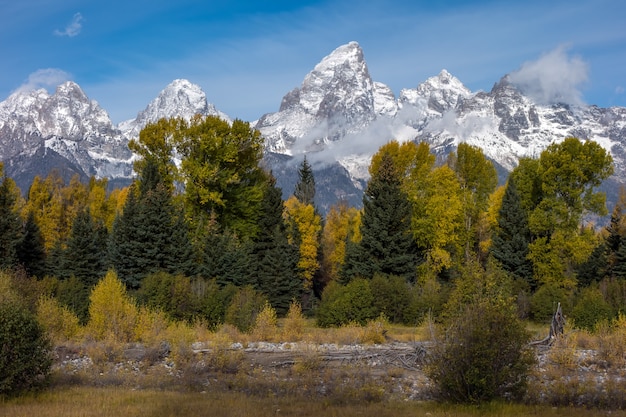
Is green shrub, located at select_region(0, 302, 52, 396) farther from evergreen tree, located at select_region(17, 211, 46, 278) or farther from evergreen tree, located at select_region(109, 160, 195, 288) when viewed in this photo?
evergreen tree, located at select_region(17, 211, 46, 278)

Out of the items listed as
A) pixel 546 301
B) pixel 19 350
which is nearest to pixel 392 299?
pixel 546 301

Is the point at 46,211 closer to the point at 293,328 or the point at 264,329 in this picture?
the point at 264,329

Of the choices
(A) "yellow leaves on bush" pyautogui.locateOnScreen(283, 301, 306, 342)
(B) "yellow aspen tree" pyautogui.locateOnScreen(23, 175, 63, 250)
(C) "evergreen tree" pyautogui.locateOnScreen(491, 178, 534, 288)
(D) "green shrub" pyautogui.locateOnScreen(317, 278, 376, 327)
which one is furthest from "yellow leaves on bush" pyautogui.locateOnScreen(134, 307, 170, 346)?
(B) "yellow aspen tree" pyautogui.locateOnScreen(23, 175, 63, 250)

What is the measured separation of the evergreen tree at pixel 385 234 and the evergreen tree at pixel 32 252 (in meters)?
23.2

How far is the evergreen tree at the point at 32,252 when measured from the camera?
3884 centimetres

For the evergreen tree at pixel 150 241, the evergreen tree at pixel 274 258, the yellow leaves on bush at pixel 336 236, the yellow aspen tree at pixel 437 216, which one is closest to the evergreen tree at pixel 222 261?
the evergreen tree at pixel 150 241

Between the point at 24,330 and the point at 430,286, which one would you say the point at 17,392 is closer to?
the point at 24,330

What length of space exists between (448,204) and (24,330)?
29.3 meters

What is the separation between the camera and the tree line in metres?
28.5

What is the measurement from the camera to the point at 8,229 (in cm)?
3512

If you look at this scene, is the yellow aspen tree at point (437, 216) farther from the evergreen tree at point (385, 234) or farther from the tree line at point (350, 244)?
the evergreen tree at point (385, 234)

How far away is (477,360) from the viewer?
11016 millimetres

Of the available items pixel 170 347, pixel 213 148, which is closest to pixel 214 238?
pixel 213 148

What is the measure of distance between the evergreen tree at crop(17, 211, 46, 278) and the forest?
97mm
